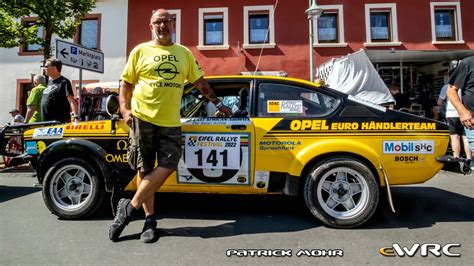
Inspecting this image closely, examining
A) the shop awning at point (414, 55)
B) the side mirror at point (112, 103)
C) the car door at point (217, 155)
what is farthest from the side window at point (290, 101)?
the shop awning at point (414, 55)

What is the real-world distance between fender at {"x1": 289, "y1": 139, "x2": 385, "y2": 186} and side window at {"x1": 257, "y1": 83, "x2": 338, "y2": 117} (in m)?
0.34

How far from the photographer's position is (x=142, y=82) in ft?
9.62

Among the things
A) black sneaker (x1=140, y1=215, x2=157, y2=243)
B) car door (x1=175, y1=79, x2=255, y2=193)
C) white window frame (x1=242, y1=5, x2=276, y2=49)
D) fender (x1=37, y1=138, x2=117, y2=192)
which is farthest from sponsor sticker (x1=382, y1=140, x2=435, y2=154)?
white window frame (x1=242, y1=5, x2=276, y2=49)

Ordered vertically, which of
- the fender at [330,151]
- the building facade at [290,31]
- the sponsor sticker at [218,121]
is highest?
the building facade at [290,31]

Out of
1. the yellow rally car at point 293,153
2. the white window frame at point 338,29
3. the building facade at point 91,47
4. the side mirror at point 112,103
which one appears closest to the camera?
the side mirror at point 112,103

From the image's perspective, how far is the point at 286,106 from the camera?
342cm

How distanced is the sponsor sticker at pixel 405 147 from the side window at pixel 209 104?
1486 mm

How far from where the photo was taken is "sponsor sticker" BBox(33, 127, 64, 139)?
3.53m

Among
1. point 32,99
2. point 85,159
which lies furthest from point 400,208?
point 32,99

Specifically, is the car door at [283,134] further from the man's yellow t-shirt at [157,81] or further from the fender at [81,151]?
the fender at [81,151]

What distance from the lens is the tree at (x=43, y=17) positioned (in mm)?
8187

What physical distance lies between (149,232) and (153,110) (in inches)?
44.0

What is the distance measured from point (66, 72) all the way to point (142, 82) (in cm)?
1318

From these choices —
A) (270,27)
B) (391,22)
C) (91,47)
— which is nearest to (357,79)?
(270,27)
